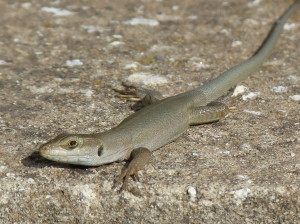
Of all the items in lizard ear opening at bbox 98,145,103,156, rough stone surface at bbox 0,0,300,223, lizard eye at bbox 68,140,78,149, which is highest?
lizard eye at bbox 68,140,78,149

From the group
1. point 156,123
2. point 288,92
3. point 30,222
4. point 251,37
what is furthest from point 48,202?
point 251,37

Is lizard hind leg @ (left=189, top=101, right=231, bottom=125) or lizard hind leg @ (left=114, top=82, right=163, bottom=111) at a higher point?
lizard hind leg @ (left=189, top=101, right=231, bottom=125)

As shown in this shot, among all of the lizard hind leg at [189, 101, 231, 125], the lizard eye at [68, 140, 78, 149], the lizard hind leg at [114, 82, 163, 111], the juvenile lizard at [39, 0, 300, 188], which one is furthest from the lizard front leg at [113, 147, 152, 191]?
the lizard hind leg at [114, 82, 163, 111]

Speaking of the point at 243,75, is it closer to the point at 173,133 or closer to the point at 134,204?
the point at 173,133

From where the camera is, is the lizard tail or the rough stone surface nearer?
the rough stone surface

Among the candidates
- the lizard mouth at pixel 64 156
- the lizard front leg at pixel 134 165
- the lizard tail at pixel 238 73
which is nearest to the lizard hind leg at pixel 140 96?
the lizard tail at pixel 238 73

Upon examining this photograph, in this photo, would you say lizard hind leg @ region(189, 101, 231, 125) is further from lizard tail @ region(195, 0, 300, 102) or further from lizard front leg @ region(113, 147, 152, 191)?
lizard front leg @ region(113, 147, 152, 191)

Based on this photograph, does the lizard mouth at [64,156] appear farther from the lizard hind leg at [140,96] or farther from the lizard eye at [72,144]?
the lizard hind leg at [140,96]

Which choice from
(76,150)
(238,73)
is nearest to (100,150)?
(76,150)
